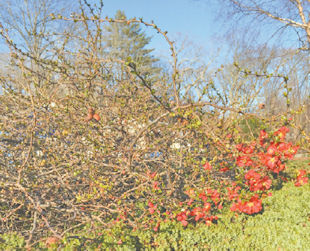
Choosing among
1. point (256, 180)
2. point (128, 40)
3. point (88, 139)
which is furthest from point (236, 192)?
point (128, 40)

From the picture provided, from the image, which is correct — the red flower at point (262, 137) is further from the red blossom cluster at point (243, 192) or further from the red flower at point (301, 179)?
the red flower at point (301, 179)

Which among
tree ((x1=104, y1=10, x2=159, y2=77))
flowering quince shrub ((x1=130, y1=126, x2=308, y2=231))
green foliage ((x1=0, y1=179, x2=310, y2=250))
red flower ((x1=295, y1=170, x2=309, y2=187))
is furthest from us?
tree ((x1=104, y1=10, x2=159, y2=77))

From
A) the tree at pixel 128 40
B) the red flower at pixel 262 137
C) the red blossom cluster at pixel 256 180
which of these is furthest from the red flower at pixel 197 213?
the tree at pixel 128 40

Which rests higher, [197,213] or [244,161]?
[244,161]

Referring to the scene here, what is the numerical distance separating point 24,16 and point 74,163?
42.3 feet

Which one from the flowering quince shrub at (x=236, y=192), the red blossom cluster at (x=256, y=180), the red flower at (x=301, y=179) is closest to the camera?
the flowering quince shrub at (x=236, y=192)

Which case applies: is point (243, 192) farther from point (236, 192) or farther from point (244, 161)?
point (244, 161)

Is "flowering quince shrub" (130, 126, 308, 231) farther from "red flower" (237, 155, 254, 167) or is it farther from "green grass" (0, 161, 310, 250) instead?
"green grass" (0, 161, 310, 250)

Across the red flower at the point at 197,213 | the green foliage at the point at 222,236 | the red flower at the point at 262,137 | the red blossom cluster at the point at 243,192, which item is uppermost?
the red flower at the point at 262,137

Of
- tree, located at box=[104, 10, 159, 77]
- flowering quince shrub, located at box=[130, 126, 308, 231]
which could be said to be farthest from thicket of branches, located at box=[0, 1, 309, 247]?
tree, located at box=[104, 10, 159, 77]

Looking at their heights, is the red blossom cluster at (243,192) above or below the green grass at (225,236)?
above

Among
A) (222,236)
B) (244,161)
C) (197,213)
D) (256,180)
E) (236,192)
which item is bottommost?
(222,236)

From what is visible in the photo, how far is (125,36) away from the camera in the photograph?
2530 cm

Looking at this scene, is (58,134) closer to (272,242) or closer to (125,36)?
(272,242)
